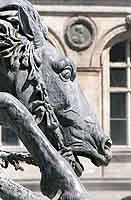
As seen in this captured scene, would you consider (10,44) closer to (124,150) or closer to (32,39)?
(32,39)

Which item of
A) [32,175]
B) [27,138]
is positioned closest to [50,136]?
[27,138]

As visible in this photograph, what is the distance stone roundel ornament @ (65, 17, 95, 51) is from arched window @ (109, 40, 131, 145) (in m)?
0.59

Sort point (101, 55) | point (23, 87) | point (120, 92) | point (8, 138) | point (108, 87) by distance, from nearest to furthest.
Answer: point (23, 87) < point (8, 138) < point (101, 55) < point (108, 87) < point (120, 92)

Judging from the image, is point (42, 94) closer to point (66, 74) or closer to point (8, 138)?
point (66, 74)

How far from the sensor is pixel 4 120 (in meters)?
2.37

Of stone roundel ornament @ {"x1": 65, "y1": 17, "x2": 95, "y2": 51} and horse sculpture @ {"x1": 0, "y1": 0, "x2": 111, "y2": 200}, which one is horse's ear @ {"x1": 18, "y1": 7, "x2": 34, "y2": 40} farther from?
stone roundel ornament @ {"x1": 65, "y1": 17, "x2": 95, "y2": 51}

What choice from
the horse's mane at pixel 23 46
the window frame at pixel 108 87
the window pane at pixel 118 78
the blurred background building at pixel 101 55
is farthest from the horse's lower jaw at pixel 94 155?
the window pane at pixel 118 78

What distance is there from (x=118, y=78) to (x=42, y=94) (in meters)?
12.8

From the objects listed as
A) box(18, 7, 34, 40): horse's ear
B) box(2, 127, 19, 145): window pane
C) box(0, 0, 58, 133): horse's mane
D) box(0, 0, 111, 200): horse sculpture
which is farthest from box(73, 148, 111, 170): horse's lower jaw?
box(2, 127, 19, 145): window pane

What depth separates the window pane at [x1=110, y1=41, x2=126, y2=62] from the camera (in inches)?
595

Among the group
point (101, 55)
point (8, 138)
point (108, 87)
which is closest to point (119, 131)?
point (108, 87)

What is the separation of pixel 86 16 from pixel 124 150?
2.69 meters

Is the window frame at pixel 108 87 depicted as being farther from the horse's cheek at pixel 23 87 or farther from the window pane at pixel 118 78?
the horse's cheek at pixel 23 87

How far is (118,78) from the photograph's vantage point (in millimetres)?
15102
